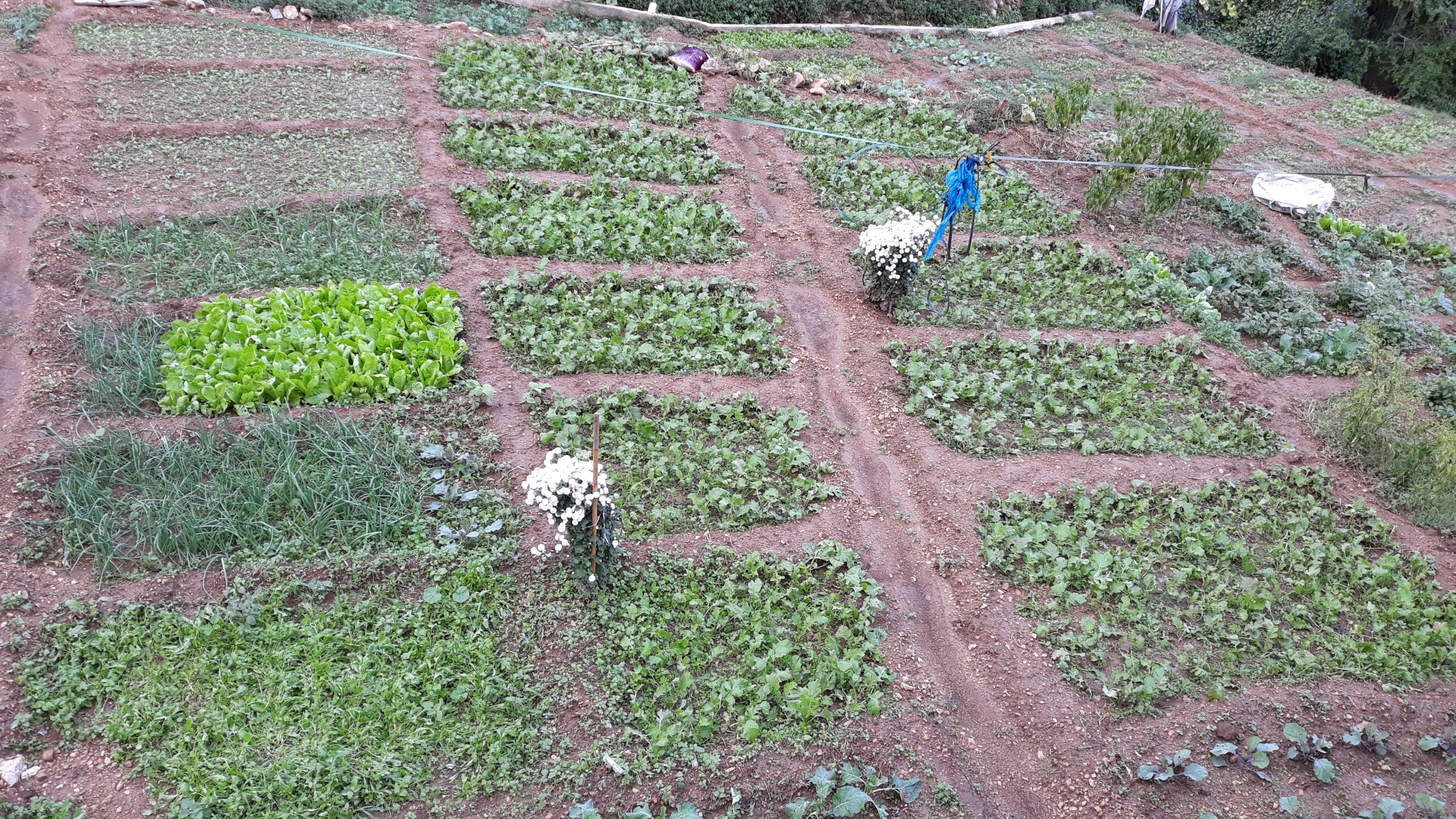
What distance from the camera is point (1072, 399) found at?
7180 millimetres

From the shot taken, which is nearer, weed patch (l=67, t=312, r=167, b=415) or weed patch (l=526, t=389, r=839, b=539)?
weed patch (l=526, t=389, r=839, b=539)

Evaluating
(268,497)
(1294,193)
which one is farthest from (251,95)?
(1294,193)

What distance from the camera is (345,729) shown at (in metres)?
4.45

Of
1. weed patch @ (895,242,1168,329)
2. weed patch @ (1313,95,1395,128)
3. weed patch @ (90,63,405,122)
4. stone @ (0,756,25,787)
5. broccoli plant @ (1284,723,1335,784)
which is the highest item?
weed patch @ (1313,95,1395,128)

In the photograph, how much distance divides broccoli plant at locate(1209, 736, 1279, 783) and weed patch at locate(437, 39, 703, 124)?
8128 mm

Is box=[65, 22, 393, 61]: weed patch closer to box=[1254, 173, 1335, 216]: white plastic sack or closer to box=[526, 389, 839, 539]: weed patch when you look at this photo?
box=[526, 389, 839, 539]: weed patch

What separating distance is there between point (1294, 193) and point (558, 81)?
8.48m

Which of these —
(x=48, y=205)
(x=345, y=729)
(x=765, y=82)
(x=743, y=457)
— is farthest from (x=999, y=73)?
(x=345, y=729)

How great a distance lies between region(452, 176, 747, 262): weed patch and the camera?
27.2 ft

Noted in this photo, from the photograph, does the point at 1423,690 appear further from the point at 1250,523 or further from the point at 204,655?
the point at 204,655

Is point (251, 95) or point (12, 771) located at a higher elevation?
point (251, 95)

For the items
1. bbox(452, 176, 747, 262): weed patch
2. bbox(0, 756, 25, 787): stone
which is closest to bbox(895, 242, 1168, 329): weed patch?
bbox(452, 176, 747, 262): weed patch

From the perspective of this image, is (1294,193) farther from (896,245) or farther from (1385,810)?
(1385,810)

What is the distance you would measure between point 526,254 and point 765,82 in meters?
5.10
